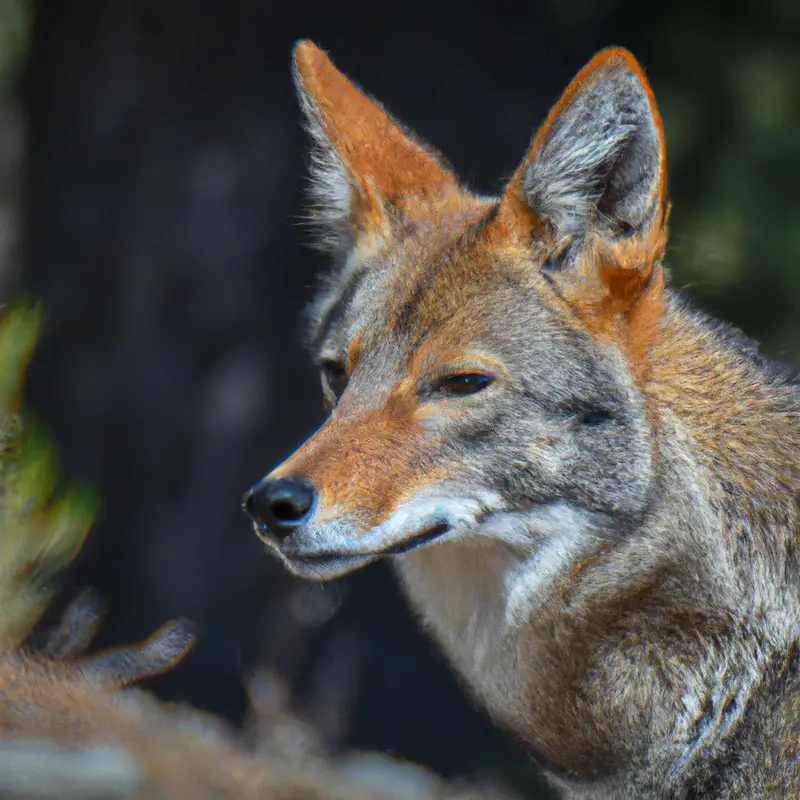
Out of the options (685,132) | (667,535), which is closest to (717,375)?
(667,535)

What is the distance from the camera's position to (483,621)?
3730mm

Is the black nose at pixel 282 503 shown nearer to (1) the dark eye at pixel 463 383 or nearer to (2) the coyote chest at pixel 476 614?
(1) the dark eye at pixel 463 383

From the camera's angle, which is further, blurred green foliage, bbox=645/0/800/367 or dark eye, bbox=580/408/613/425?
blurred green foliage, bbox=645/0/800/367

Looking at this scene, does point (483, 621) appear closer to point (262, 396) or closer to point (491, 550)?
point (491, 550)

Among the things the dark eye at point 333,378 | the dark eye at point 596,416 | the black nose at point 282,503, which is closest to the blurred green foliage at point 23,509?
the black nose at point 282,503

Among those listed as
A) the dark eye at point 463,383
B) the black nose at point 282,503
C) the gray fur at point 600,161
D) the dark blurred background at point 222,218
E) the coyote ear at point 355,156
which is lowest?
the dark blurred background at point 222,218

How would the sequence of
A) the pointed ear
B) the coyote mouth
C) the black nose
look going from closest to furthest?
the black nose < the coyote mouth < the pointed ear

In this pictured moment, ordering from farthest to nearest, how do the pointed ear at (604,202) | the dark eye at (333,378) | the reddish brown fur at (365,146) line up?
the reddish brown fur at (365,146) → the dark eye at (333,378) → the pointed ear at (604,202)

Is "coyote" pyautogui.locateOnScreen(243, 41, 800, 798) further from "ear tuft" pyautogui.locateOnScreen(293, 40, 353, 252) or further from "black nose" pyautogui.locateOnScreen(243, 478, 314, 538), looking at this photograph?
"ear tuft" pyautogui.locateOnScreen(293, 40, 353, 252)

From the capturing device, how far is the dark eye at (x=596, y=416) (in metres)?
3.45

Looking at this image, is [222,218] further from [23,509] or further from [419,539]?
[23,509]

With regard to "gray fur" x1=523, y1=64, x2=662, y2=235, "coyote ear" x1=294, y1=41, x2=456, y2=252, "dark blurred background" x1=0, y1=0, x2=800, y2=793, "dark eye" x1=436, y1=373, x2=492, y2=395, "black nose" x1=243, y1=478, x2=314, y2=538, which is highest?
"gray fur" x1=523, y1=64, x2=662, y2=235

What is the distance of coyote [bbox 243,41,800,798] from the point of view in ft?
11.0

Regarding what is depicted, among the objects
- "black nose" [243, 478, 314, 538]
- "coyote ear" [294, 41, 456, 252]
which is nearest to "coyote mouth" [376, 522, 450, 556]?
"black nose" [243, 478, 314, 538]
